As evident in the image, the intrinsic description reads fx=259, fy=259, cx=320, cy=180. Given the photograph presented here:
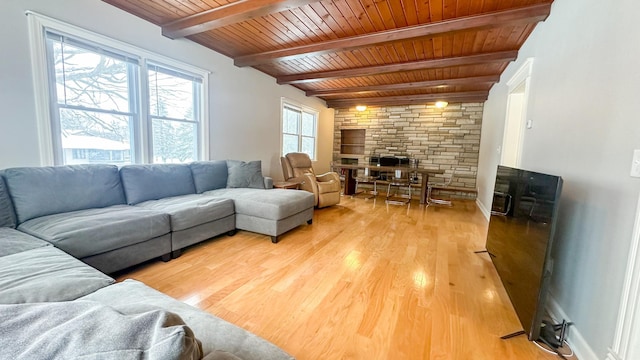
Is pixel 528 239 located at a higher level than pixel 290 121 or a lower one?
lower

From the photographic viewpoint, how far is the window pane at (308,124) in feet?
20.8

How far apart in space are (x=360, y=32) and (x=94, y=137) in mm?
3098

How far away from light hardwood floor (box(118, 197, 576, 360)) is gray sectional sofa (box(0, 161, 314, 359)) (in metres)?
0.30

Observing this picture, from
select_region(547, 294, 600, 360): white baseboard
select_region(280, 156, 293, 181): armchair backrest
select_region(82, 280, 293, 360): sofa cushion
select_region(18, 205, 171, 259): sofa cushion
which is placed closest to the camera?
select_region(82, 280, 293, 360): sofa cushion

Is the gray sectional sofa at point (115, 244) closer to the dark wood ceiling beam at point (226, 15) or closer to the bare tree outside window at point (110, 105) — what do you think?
the bare tree outside window at point (110, 105)

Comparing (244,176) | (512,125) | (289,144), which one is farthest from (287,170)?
(512,125)

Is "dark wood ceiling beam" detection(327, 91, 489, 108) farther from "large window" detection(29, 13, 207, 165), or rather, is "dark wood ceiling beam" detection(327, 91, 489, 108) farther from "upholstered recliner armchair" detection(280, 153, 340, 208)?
"large window" detection(29, 13, 207, 165)

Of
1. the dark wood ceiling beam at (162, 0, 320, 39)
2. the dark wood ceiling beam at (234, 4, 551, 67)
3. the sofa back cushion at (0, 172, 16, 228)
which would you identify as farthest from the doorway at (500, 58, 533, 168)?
the sofa back cushion at (0, 172, 16, 228)

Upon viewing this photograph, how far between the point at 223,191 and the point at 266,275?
5.22ft

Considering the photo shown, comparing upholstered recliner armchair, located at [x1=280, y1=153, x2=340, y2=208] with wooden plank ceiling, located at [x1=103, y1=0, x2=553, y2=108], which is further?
upholstered recliner armchair, located at [x1=280, y1=153, x2=340, y2=208]

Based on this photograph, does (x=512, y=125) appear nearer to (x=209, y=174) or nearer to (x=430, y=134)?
(x=430, y=134)

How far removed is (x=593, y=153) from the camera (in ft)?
4.85

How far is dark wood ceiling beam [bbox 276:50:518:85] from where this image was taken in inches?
137

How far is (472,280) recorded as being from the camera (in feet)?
7.36
